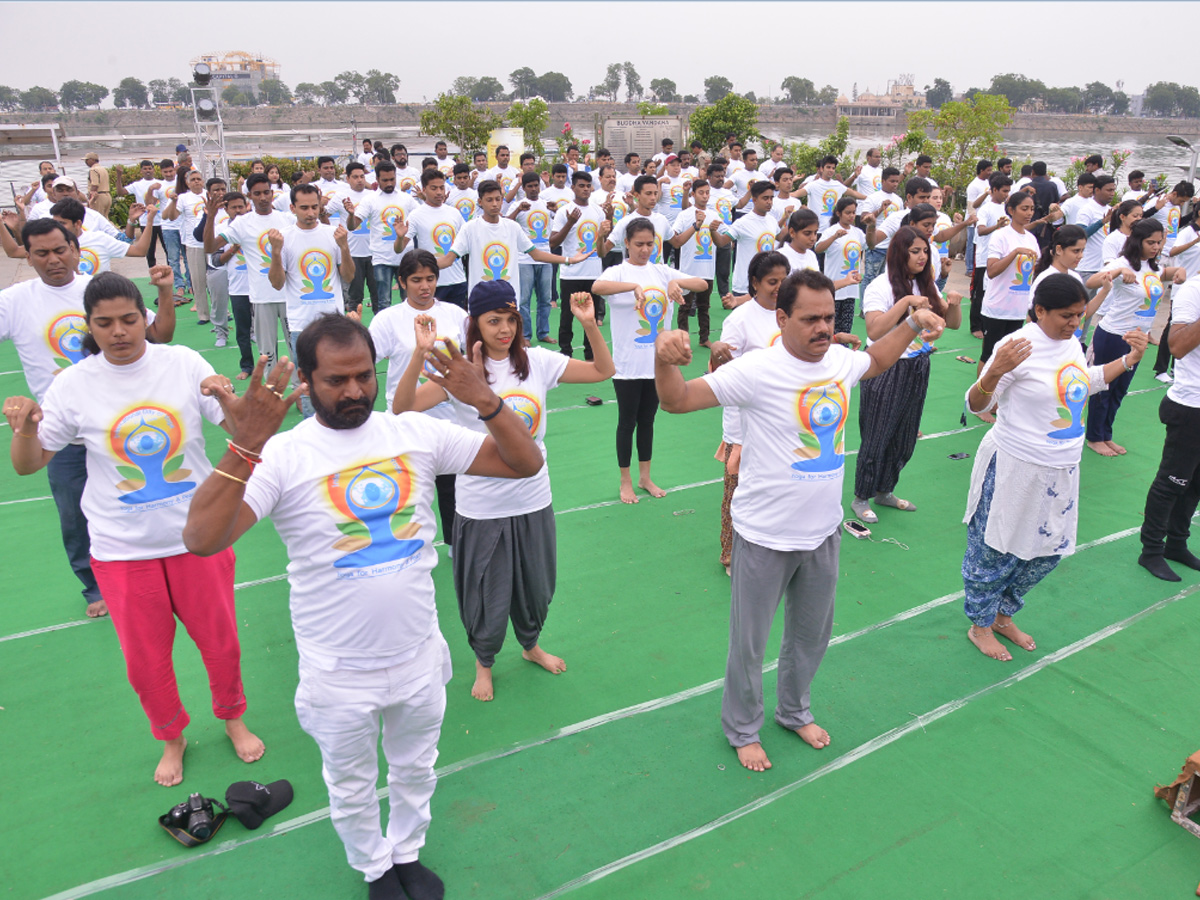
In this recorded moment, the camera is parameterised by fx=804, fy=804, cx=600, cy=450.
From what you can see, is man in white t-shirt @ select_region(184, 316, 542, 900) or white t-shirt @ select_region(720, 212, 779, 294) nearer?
man in white t-shirt @ select_region(184, 316, 542, 900)

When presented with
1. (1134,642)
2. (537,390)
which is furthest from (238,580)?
(1134,642)

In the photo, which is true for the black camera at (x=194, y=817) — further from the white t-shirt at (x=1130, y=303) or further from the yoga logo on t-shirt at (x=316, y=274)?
the white t-shirt at (x=1130, y=303)

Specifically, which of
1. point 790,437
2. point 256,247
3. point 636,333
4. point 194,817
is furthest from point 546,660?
point 256,247

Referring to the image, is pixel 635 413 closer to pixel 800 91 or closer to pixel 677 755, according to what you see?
pixel 677 755

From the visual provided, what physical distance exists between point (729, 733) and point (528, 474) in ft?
5.71

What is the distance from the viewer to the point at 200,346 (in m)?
10.1

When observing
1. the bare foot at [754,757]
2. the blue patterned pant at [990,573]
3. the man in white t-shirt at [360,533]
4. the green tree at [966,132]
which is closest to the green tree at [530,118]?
the green tree at [966,132]

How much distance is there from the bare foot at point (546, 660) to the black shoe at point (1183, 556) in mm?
3916

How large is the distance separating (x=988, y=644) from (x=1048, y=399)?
1317 millimetres

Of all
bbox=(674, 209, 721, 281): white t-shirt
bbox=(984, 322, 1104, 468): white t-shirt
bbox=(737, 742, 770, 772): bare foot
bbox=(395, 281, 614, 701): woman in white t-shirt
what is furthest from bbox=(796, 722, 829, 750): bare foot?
bbox=(674, 209, 721, 281): white t-shirt

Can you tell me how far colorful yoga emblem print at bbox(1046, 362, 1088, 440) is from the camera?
3.78m

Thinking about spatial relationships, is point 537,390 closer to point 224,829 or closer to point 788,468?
point 788,468

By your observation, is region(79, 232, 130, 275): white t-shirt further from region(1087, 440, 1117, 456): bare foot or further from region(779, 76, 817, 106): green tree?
region(779, 76, 817, 106): green tree

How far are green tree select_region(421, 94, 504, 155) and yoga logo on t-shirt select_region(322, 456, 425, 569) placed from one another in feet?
70.7
